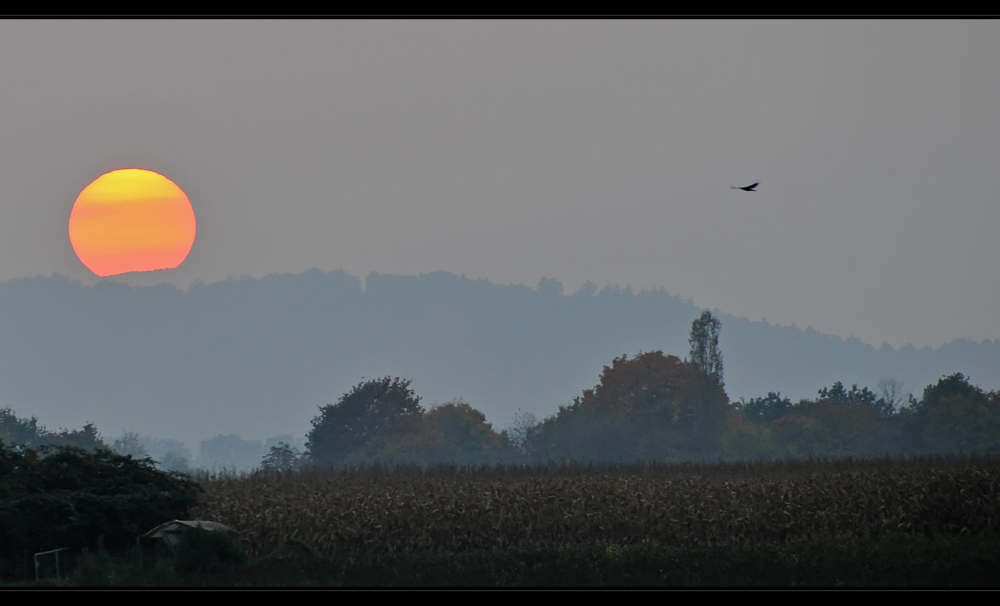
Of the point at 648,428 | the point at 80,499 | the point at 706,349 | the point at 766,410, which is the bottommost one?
the point at 80,499

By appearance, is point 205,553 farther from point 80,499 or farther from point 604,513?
point 604,513

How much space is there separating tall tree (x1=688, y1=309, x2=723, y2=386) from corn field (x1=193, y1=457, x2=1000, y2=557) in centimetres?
7627

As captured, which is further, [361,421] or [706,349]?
[706,349]

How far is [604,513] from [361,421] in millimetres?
68637

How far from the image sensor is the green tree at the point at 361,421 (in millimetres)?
94375

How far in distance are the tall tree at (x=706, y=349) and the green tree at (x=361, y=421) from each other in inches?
1271

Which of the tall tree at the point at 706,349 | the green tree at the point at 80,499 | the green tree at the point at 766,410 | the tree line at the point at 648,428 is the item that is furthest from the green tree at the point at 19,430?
the green tree at the point at 766,410

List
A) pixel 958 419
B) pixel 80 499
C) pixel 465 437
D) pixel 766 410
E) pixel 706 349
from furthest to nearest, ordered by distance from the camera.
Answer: pixel 766 410 < pixel 465 437 < pixel 706 349 < pixel 958 419 < pixel 80 499

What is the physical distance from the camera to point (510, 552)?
28531 millimetres

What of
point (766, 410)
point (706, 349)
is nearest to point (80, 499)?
point (706, 349)

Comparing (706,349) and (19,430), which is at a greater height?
(706,349)

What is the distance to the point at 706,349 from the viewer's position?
111 metres

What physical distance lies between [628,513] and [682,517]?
5.78 ft

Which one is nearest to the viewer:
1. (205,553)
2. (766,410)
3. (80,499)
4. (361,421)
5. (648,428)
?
(205,553)
